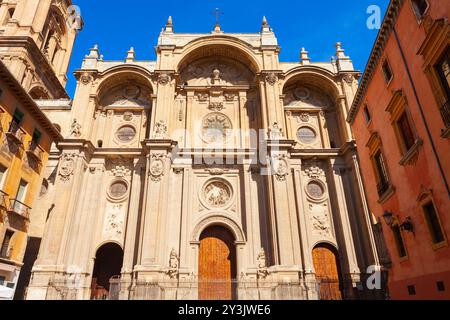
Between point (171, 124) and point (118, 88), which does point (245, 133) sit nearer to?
point (171, 124)

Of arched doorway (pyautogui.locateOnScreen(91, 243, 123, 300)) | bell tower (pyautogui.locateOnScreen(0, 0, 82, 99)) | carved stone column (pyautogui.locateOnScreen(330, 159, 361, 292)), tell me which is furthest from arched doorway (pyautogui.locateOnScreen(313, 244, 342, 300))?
bell tower (pyautogui.locateOnScreen(0, 0, 82, 99))

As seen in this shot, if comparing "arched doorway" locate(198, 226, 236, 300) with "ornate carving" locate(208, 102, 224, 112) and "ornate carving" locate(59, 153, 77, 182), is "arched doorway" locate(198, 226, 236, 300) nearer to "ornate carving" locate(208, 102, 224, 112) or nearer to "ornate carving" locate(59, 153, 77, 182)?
"ornate carving" locate(208, 102, 224, 112)

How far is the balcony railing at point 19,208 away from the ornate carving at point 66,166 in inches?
149

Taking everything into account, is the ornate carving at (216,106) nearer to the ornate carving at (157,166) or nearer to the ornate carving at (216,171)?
the ornate carving at (216,171)

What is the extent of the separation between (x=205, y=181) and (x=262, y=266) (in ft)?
23.3

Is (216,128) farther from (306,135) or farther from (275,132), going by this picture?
(306,135)

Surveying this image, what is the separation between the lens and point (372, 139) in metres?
15.0

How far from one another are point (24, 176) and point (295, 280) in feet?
53.2

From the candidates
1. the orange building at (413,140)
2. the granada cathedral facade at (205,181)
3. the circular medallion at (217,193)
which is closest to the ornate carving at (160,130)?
the granada cathedral facade at (205,181)

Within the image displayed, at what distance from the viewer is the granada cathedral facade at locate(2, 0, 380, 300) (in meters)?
18.2

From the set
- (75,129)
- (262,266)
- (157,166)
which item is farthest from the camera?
(75,129)

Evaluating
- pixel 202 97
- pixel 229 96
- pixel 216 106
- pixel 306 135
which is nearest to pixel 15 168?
pixel 202 97

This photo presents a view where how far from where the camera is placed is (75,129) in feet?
70.8
